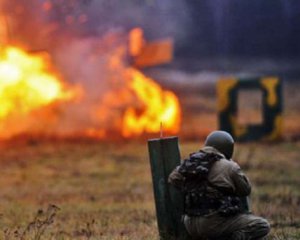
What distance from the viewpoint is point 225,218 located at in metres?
7.59

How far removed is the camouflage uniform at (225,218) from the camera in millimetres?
7512

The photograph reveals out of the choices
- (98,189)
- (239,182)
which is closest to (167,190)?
(239,182)

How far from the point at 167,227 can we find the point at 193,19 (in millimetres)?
15293

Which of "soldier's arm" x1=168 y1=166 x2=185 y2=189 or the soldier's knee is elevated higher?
"soldier's arm" x1=168 y1=166 x2=185 y2=189

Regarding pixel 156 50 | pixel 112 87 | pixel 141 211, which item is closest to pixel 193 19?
pixel 156 50

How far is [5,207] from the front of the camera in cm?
1330

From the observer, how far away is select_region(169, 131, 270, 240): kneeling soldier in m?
7.52

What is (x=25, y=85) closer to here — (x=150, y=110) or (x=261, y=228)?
(x=150, y=110)

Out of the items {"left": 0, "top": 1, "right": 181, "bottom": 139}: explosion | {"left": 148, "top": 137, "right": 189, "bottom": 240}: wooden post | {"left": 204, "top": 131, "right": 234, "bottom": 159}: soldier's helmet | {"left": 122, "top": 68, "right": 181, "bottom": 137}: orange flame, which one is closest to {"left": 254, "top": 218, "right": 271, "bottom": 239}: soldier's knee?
{"left": 204, "top": 131, "right": 234, "bottom": 159}: soldier's helmet

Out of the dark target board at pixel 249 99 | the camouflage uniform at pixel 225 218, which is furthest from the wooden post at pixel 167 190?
the dark target board at pixel 249 99

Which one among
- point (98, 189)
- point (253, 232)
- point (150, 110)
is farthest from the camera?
point (150, 110)

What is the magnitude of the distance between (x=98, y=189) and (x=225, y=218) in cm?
848

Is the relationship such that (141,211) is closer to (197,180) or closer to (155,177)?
(155,177)

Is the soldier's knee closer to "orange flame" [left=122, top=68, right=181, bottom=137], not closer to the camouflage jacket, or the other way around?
the camouflage jacket
